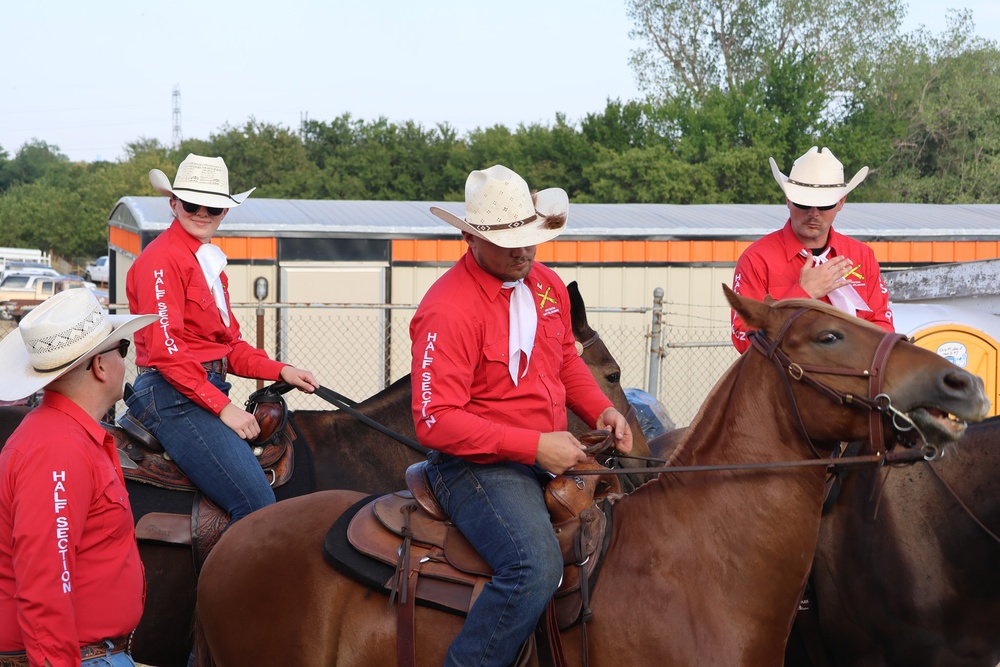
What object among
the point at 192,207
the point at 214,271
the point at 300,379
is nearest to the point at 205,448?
the point at 300,379

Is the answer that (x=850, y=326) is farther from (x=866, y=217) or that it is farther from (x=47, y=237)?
(x=47, y=237)

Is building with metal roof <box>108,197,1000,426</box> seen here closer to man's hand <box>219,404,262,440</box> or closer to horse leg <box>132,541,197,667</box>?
man's hand <box>219,404,262,440</box>

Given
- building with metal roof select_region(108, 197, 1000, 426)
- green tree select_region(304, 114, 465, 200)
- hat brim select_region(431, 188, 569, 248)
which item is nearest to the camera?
hat brim select_region(431, 188, 569, 248)

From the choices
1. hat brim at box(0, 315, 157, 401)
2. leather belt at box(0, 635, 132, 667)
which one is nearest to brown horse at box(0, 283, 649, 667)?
leather belt at box(0, 635, 132, 667)

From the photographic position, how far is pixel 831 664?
4.54 meters

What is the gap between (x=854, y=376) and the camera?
10.2 ft

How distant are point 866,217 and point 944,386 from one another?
15820mm

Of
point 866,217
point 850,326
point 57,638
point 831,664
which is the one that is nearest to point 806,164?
point 850,326

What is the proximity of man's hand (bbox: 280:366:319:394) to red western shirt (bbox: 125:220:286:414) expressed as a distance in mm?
343

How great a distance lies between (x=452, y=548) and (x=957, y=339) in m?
5.96

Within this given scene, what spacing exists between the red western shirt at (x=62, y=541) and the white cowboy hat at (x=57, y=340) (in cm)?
12

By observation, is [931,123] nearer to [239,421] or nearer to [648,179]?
[648,179]

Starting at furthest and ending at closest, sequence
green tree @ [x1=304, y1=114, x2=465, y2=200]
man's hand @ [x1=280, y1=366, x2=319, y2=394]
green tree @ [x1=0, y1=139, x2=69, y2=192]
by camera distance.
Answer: green tree @ [x1=0, y1=139, x2=69, y2=192]
green tree @ [x1=304, y1=114, x2=465, y2=200]
man's hand @ [x1=280, y1=366, x2=319, y2=394]

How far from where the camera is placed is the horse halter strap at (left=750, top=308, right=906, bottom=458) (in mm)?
3070
